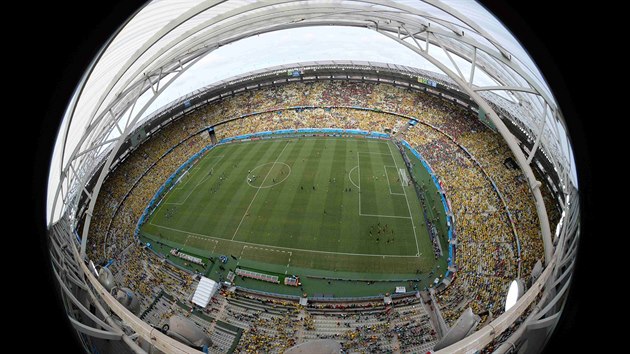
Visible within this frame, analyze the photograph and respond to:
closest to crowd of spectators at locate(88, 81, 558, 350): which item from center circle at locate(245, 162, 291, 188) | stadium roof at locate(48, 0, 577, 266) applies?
stadium roof at locate(48, 0, 577, 266)

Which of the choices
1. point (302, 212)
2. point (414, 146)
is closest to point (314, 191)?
point (302, 212)

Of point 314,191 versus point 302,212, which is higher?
point 314,191

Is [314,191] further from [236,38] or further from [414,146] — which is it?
[236,38]

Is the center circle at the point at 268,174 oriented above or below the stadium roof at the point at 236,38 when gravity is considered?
above

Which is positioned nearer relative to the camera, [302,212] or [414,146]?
[302,212]

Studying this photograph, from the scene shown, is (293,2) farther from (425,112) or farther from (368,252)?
(425,112)

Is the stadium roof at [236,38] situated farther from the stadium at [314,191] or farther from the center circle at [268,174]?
the center circle at [268,174]

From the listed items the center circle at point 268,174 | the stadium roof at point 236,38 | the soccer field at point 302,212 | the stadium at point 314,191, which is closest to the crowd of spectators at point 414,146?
the stadium at point 314,191

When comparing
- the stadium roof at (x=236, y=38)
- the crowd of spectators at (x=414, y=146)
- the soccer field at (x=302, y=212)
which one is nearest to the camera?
the stadium roof at (x=236, y=38)
